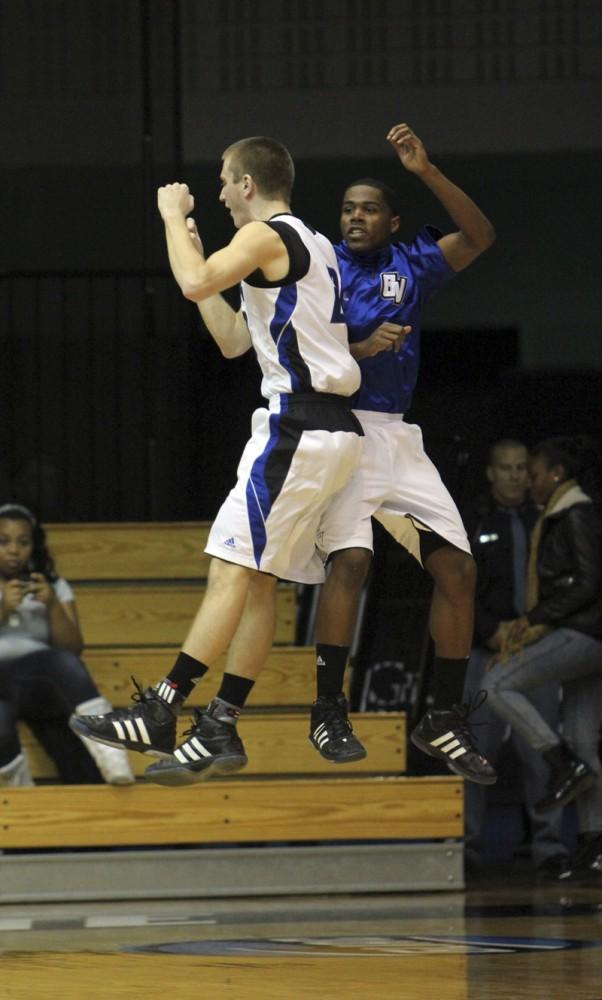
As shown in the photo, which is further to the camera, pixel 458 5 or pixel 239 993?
pixel 458 5

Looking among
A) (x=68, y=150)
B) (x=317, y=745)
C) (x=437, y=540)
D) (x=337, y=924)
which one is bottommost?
(x=337, y=924)

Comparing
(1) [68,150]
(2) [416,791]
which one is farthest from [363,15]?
(2) [416,791]

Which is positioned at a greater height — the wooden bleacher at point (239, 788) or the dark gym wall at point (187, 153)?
the dark gym wall at point (187, 153)

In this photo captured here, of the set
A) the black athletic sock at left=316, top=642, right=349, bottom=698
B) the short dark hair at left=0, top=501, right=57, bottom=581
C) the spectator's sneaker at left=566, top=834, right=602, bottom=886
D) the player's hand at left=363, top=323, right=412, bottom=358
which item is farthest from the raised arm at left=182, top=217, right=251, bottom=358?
the spectator's sneaker at left=566, top=834, right=602, bottom=886

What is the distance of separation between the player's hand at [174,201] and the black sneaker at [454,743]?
1.37 m

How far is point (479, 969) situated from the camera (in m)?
4.59

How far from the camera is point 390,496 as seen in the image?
416 centimetres

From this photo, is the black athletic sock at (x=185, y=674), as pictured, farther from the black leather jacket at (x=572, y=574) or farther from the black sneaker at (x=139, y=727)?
the black leather jacket at (x=572, y=574)

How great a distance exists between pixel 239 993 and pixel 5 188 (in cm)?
538

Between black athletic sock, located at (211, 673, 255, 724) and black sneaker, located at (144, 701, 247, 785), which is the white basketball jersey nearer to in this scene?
black athletic sock, located at (211, 673, 255, 724)

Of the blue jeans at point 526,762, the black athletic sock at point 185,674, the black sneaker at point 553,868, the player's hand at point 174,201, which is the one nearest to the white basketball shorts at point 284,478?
the black athletic sock at point 185,674

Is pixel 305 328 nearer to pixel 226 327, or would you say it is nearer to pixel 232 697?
pixel 226 327

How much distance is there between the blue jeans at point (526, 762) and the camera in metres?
6.65

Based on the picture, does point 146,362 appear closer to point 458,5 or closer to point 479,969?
point 458,5
